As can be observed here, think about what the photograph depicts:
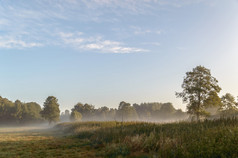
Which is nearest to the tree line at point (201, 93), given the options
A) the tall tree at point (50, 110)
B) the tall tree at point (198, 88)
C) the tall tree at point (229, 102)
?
the tall tree at point (198, 88)

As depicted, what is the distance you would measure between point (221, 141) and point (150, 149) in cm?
333

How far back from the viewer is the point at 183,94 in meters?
31.4

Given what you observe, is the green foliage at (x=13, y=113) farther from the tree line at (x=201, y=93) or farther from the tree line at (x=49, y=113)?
the tree line at (x=201, y=93)

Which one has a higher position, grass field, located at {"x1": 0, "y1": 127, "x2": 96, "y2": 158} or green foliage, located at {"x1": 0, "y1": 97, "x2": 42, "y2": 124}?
grass field, located at {"x1": 0, "y1": 127, "x2": 96, "y2": 158}

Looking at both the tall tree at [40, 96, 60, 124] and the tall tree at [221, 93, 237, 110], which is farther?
the tall tree at [40, 96, 60, 124]

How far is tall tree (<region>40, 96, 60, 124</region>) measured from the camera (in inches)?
2400

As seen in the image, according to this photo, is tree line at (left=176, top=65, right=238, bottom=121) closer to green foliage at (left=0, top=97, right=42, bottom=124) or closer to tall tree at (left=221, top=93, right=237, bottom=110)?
tall tree at (left=221, top=93, right=237, bottom=110)

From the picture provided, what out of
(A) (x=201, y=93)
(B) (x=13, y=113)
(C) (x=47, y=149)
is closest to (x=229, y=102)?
(A) (x=201, y=93)

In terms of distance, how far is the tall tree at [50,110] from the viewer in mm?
60969

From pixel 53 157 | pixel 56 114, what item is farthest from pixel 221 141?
pixel 56 114

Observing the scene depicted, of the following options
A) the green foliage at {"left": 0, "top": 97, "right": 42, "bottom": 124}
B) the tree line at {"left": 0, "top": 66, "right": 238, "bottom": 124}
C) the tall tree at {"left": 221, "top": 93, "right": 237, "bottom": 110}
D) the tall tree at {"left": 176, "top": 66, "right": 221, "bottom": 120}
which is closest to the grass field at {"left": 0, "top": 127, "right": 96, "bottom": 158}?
the tree line at {"left": 0, "top": 66, "right": 238, "bottom": 124}

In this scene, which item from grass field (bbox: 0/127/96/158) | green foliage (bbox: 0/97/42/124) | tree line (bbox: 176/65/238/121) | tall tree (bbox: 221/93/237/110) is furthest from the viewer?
green foliage (bbox: 0/97/42/124)

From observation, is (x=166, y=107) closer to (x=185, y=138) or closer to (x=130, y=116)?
(x=130, y=116)

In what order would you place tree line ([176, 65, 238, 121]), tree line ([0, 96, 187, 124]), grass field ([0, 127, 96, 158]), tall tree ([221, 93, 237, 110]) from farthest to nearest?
tree line ([0, 96, 187, 124]) → tall tree ([221, 93, 237, 110]) → tree line ([176, 65, 238, 121]) → grass field ([0, 127, 96, 158])
